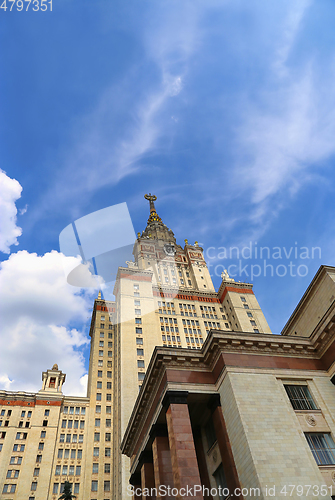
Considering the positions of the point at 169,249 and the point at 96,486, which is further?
the point at 169,249

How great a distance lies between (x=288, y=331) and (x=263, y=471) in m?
24.8

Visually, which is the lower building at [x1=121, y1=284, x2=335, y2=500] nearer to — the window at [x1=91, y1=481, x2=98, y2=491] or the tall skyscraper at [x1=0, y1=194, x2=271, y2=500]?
the tall skyscraper at [x1=0, y1=194, x2=271, y2=500]

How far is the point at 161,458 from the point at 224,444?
6.32 m

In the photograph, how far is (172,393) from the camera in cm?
2855

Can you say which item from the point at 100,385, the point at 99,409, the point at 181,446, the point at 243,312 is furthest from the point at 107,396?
the point at 181,446

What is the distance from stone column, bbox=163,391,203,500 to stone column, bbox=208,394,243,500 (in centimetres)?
229

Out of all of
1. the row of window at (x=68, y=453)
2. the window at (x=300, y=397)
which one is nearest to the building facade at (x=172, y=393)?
the row of window at (x=68, y=453)

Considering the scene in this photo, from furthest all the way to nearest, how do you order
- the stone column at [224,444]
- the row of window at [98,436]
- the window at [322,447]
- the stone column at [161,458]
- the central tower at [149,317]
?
1. the row of window at [98,436]
2. the central tower at [149,317]
3. the stone column at [161,458]
4. the window at [322,447]
5. the stone column at [224,444]

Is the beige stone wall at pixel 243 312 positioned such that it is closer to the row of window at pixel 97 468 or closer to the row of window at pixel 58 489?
Answer: the row of window at pixel 97 468

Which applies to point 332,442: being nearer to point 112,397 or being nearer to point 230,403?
point 230,403

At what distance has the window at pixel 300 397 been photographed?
28312 millimetres

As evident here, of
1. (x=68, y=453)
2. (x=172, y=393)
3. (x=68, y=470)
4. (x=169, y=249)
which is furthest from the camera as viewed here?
(x=169, y=249)

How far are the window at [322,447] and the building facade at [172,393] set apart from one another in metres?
0.53

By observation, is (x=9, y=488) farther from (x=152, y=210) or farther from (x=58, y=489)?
(x=152, y=210)
